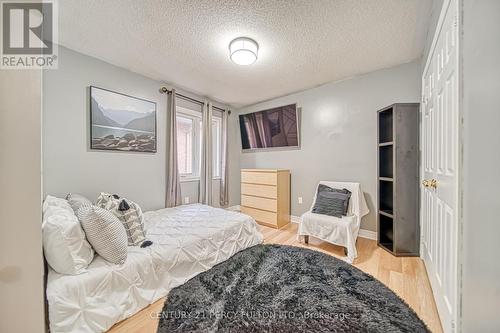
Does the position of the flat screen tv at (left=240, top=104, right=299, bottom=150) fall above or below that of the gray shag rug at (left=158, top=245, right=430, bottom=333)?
above

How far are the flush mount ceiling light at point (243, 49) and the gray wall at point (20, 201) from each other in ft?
5.79

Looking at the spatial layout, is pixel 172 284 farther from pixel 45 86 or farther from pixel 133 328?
pixel 45 86

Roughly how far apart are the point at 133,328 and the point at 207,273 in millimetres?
668

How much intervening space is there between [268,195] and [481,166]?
2.71 metres

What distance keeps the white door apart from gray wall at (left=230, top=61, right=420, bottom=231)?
0.94m

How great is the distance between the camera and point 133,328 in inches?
51.5

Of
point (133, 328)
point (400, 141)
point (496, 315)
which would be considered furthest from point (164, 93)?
point (496, 315)

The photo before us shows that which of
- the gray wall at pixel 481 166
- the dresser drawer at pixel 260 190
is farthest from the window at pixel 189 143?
the gray wall at pixel 481 166

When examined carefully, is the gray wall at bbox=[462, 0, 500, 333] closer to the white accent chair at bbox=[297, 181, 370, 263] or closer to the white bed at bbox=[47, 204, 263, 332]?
the white accent chair at bbox=[297, 181, 370, 263]

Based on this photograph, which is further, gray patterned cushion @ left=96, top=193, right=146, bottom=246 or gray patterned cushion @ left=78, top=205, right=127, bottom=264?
gray patterned cushion @ left=96, top=193, right=146, bottom=246

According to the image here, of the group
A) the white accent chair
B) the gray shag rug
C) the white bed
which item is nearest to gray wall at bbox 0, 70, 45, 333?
the white bed

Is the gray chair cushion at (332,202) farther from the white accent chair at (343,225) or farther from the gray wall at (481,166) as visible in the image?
the gray wall at (481,166)

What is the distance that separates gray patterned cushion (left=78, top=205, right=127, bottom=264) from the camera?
4.47ft

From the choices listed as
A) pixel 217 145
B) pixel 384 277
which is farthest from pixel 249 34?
pixel 384 277
